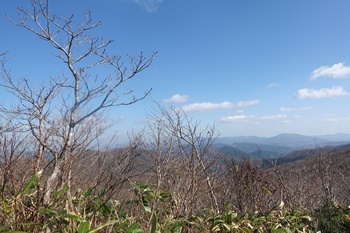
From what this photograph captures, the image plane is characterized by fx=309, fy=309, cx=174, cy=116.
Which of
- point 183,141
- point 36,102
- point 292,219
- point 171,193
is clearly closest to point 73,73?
point 36,102

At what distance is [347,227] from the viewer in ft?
21.3

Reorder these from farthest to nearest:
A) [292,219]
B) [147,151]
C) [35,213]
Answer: [147,151] < [292,219] < [35,213]

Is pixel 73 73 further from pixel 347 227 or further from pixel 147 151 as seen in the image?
pixel 347 227

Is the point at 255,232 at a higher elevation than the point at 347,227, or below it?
higher

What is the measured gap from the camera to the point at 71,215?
7.93ft

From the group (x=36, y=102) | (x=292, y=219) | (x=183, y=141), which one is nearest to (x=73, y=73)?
(x=36, y=102)

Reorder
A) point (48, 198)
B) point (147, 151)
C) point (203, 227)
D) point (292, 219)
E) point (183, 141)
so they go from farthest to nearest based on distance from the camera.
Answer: point (183, 141), point (147, 151), point (292, 219), point (203, 227), point (48, 198)

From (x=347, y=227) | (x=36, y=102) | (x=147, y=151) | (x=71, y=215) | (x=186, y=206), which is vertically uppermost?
Answer: (x=36, y=102)

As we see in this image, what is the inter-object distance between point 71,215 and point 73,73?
5.13 m

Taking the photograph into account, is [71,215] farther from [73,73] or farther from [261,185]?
[261,185]

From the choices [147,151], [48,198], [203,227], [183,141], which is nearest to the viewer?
[48,198]

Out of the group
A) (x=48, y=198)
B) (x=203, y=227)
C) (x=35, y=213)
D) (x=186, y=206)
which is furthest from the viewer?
(x=186, y=206)

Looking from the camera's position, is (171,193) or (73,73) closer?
(171,193)

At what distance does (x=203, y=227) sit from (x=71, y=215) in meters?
1.54
